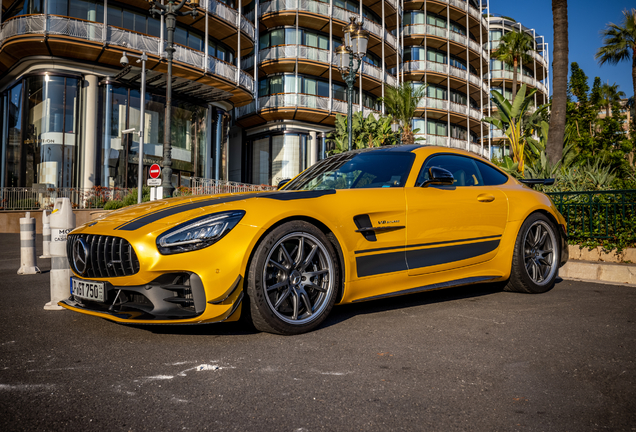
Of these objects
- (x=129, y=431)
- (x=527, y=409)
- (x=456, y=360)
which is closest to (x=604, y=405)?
(x=527, y=409)

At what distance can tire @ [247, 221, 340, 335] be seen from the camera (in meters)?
3.11

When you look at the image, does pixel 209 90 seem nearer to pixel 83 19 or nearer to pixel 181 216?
pixel 83 19

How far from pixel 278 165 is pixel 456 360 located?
29.8 m

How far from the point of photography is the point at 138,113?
72.4ft

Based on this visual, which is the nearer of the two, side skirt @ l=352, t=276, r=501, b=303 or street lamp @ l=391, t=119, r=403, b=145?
side skirt @ l=352, t=276, r=501, b=303

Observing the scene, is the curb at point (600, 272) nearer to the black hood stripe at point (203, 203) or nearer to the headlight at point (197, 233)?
the black hood stripe at point (203, 203)

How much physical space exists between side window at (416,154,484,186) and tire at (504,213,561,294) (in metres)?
0.70

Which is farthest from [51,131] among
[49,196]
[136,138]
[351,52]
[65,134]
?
[351,52]

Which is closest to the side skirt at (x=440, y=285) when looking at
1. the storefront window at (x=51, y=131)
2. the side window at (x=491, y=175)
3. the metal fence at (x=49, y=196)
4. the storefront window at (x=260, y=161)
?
the side window at (x=491, y=175)

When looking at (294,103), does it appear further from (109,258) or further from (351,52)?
(109,258)

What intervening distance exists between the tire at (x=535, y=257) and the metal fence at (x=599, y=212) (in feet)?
6.90

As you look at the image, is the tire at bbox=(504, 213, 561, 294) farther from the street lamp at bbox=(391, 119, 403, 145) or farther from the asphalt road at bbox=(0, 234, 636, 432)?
the street lamp at bbox=(391, 119, 403, 145)

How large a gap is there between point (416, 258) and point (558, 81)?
10.4 metres

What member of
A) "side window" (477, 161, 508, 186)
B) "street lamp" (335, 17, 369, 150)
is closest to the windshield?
"side window" (477, 161, 508, 186)
